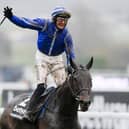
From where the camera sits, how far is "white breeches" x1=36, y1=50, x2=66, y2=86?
41.3ft

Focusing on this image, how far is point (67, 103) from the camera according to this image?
471 inches

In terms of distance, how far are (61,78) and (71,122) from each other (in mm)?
930

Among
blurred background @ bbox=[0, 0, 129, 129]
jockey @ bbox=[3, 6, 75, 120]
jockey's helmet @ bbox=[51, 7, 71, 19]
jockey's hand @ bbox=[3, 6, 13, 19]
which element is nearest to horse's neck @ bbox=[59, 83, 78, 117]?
jockey @ bbox=[3, 6, 75, 120]

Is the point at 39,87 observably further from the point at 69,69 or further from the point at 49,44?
the point at 69,69

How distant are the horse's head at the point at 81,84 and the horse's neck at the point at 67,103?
29 centimetres

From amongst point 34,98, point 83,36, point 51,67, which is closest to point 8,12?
point 51,67

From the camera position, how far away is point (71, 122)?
11867mm

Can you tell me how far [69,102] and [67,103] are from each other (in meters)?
0.05

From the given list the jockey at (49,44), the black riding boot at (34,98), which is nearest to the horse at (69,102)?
the black riding boot at (34,98)

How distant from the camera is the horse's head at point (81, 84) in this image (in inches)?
439

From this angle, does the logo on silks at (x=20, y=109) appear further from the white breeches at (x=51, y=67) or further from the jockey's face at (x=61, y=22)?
the jockey's face at (x=61, y=22)

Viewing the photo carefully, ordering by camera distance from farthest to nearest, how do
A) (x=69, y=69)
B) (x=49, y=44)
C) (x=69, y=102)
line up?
(x=49, y=44) → (x=69, y=102) → (x=69, y=69)

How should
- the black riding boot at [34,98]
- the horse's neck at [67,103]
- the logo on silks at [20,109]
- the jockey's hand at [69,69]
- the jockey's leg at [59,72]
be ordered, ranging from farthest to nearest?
the logo on silks at [20,109]
the jockey's leg at [59,72]
the black riding boot at [34,98]
the horse's neck at [67,103]
the jockey's hand at [69,69]

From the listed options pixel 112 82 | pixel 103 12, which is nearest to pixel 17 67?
pixel 103 12
